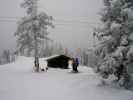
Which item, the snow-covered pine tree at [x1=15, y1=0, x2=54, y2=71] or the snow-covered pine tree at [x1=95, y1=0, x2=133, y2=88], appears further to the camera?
the snow-covered pine tree at [x1=15, y1=0, x2=54, y2=71]

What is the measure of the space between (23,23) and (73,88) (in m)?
15.7

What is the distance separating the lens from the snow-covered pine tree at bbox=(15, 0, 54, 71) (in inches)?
1125

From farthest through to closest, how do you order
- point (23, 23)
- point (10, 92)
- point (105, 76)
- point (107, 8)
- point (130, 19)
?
point (23, 23) → point (107, 8) → point (105, 76) → point (10, 92) → point (130, 19)

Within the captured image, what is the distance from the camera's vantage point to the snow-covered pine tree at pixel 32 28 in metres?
28.6

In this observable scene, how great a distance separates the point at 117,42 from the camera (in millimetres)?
16453

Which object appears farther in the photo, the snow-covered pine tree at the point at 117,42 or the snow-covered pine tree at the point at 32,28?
the snow-covered pine tree at the point at 32,28

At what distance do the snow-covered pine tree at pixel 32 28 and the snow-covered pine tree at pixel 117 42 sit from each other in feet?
43.1

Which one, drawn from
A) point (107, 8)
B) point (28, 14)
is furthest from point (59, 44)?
point (107, 8)

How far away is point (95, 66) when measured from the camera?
17.3 m

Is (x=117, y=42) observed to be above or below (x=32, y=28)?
below

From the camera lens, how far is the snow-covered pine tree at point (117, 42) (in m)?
15.0

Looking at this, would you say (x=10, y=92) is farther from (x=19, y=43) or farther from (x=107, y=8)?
(x=19, y=43)

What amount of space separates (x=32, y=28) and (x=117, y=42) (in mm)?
15318

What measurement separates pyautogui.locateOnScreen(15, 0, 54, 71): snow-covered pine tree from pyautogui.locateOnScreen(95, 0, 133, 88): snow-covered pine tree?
13134mm
